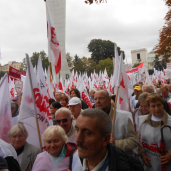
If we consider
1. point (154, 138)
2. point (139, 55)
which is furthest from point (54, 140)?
point (139, 55)

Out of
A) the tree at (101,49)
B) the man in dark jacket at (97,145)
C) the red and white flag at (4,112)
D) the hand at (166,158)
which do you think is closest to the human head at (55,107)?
the red and white flag at (4,112)

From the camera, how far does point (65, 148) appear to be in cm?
234

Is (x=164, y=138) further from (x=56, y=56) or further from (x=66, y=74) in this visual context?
(x=66, y=74)

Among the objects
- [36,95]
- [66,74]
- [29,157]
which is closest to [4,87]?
[36,95]

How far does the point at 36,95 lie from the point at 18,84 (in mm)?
4279

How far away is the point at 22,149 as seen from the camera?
264 cm

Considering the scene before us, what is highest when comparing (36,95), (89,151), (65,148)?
(36,95)

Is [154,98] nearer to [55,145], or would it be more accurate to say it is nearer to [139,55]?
[55,145]

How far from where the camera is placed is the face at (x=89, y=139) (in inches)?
53.6

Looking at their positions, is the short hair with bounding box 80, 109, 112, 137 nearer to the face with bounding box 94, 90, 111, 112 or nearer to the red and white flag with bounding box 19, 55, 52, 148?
the face with bounding box 94, 90, 111, 112

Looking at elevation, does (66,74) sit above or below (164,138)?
above

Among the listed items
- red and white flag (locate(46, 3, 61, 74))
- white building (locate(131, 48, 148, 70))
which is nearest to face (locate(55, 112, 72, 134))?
red and white flag (locate(46, 3, 61, 74))

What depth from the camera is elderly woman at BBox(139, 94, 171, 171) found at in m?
2.45

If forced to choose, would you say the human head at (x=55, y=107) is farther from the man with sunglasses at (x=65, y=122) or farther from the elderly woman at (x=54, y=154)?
the elderly woman at (x=54, y=154)
